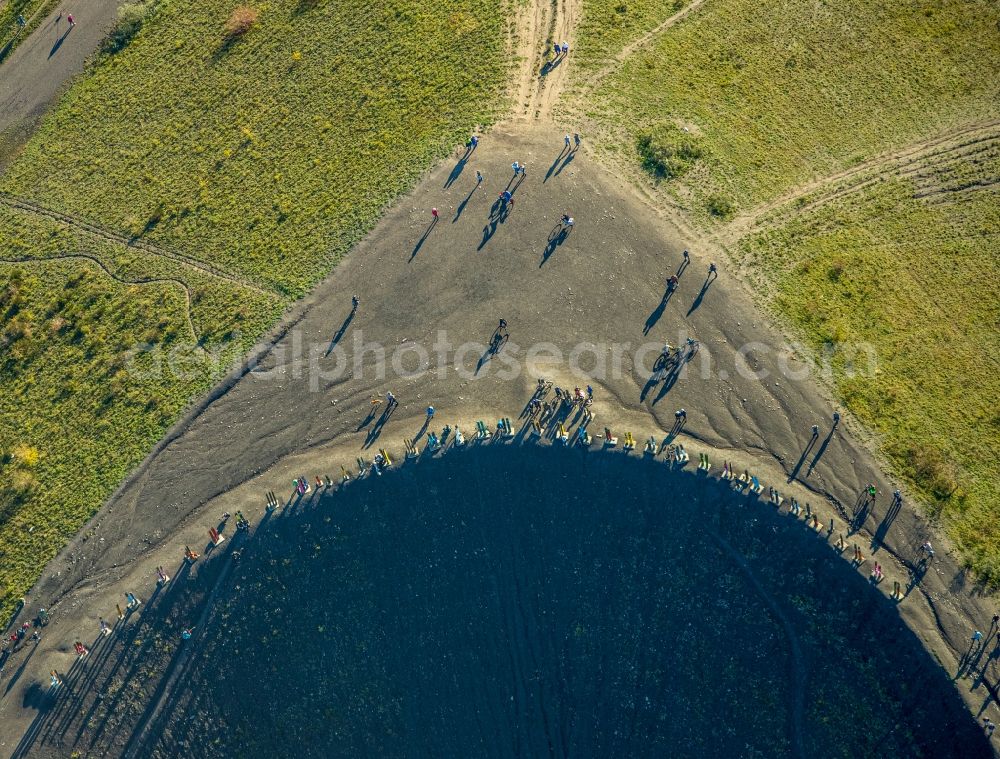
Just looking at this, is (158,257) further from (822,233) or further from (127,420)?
(822,233)

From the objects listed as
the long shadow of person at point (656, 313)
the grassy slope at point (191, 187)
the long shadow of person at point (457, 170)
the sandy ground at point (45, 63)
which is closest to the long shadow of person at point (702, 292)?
the long shadow of person at point (656, 313)

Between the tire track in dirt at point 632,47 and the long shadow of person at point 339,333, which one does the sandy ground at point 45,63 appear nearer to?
the long shadow of person at point 339,333

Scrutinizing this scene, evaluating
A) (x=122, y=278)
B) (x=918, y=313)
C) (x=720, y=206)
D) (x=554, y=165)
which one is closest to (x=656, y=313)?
(x=720, y=206)

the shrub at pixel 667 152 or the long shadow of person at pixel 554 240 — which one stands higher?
the shrub at pixel 667 152

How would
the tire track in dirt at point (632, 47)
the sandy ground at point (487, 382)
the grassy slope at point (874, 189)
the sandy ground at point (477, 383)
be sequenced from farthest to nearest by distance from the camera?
the tire track in dirt at point (632, 47) → the grassy slope at point (874, 189) → the sandy ground at point (477, 383) → the sandy ground at point (487, 382)

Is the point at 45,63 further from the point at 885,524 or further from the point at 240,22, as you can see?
the point at 885,524

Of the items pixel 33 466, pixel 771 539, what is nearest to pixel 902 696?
pixel 771 539

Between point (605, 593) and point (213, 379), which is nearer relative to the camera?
point (605, 593)
